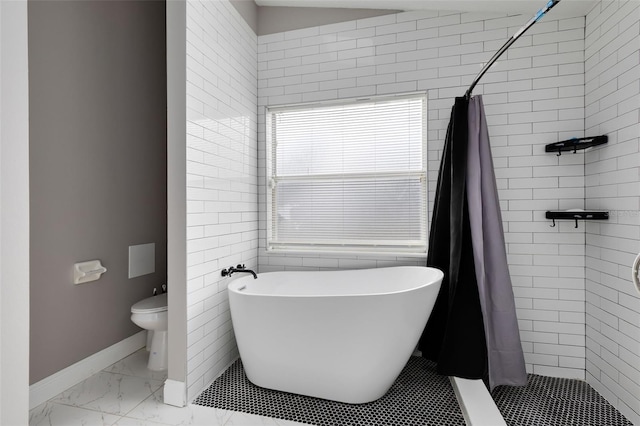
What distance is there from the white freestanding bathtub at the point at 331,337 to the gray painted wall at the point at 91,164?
3.77 feet

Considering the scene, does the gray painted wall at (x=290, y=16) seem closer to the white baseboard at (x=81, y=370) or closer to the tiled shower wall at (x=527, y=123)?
the tiled shower wall at (x=527, y=123)

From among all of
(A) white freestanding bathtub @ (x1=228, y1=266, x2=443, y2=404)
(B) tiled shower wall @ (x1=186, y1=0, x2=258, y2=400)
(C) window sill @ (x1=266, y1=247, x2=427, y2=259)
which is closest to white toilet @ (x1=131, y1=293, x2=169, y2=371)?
(B) tiled shower wall @ (x1=186, y1=0, x2=258, y2=400)

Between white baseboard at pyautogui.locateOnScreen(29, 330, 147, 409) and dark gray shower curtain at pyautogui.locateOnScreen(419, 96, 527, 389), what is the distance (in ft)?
7.84

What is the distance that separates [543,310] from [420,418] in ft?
4.16

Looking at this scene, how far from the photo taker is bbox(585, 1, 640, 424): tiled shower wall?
6.32 ft

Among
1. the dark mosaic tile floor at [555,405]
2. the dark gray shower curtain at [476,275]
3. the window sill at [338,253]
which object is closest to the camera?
the dark mosaic tile floor at [555,405]

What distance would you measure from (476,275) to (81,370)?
2.73m

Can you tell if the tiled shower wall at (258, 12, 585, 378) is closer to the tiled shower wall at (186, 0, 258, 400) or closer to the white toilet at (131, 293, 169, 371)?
the tiled shower wall at (186, 0, 258, 400)

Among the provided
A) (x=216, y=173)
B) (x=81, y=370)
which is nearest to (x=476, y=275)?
(x=216, y=173)

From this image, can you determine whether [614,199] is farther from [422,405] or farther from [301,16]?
[301,16]

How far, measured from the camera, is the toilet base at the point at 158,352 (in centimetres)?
254

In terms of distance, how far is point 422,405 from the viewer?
6.81 ft

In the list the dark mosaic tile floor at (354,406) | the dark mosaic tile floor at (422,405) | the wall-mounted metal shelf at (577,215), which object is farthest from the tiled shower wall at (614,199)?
the dark mosaic tile floor at (354,406)

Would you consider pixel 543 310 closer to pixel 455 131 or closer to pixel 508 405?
pixel 508 405
